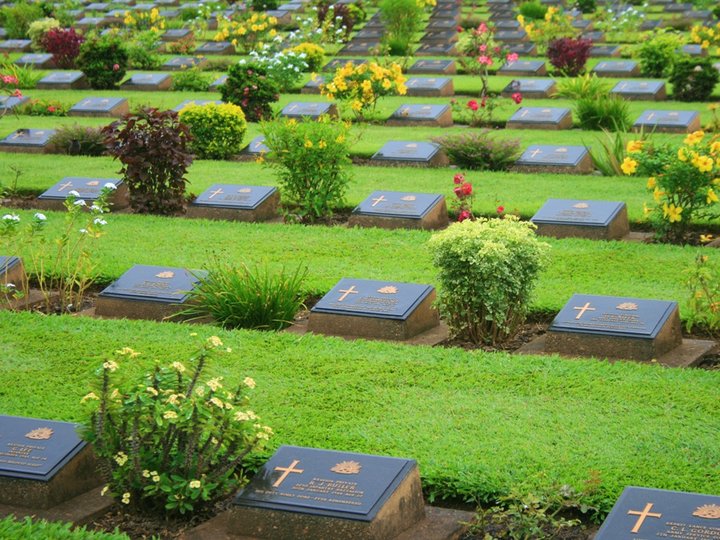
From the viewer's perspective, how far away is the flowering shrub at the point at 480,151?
12891 mm

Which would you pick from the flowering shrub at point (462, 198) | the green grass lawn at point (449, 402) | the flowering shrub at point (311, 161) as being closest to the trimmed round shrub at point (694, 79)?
the flowering shrub at point (462, 198)

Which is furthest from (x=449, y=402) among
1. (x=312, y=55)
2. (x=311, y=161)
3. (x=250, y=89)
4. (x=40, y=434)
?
(x=312, y=55)

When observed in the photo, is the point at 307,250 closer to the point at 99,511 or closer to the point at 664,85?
the point at 99,511

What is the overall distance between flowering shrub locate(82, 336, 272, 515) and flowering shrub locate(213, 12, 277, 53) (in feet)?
57.7

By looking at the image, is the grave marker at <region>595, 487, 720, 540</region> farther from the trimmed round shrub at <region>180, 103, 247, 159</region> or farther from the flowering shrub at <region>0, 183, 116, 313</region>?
the trimmed round shrub at <region>180, 103, 247, 159</region>

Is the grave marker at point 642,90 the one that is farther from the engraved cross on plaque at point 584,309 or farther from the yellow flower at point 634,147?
the engraved cross on plaque at point 584,309

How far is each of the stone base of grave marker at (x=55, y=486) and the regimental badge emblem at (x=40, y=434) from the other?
0.72 feet

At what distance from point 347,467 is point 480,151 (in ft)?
26.7

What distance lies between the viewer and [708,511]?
15.7ft

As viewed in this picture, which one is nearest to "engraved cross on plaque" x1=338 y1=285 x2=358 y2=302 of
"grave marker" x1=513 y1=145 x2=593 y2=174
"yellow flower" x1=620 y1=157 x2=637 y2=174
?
"yellow flower" x1=620 y1=157 x2=637 y2=174

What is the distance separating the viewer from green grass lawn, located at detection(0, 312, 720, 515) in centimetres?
570

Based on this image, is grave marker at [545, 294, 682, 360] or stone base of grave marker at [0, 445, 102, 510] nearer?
stone base of grave marker at [0, 445, 102, 510]

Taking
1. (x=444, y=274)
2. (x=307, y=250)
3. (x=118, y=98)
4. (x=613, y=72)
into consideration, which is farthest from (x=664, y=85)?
(x=444, y=274)

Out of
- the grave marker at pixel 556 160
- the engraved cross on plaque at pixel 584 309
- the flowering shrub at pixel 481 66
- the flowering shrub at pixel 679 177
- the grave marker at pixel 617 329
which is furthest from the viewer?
the flowering shrub at pixel 481 66
